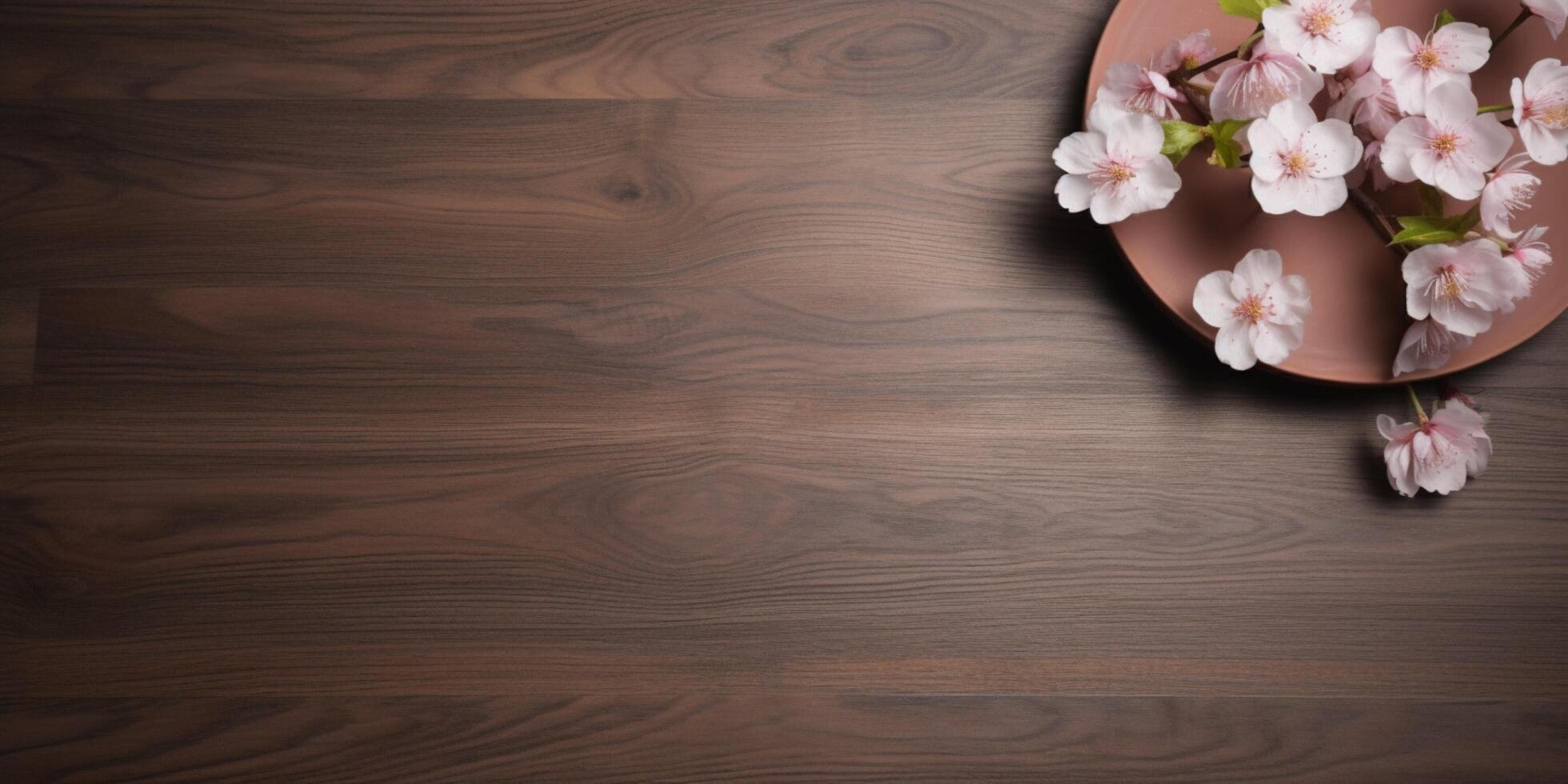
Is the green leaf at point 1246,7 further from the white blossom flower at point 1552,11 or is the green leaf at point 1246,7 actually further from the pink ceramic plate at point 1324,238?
the white blossom flower at point 1552,11

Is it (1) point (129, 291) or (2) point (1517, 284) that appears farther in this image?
(1) point (129, 291)

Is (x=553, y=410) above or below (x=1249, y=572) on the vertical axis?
above

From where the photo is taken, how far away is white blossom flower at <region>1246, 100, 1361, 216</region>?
82 cm

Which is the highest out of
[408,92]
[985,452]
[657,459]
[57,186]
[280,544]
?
[57,186]

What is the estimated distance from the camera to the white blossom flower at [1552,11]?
0.83 m

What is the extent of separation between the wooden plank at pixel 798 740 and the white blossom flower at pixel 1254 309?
0.34 meters

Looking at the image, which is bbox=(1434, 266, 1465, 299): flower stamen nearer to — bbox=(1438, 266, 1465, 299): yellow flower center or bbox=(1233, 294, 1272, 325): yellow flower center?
bbox=(1438, 266, 1465, 299): yellow flower center

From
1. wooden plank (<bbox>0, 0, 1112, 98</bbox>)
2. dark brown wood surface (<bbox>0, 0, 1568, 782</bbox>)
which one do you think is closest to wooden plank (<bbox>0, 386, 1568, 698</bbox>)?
dark brown wood surface (<bbox>0, 0, 1568, 782</bbox>)

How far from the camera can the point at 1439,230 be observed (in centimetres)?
83

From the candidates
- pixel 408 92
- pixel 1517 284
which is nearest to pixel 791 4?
pixel 408 92

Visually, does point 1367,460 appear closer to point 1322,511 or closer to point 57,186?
point 1322,511

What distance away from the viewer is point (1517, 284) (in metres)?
0.81

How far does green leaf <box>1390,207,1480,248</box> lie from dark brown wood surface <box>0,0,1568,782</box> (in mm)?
180

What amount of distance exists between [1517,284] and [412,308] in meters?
0.99
